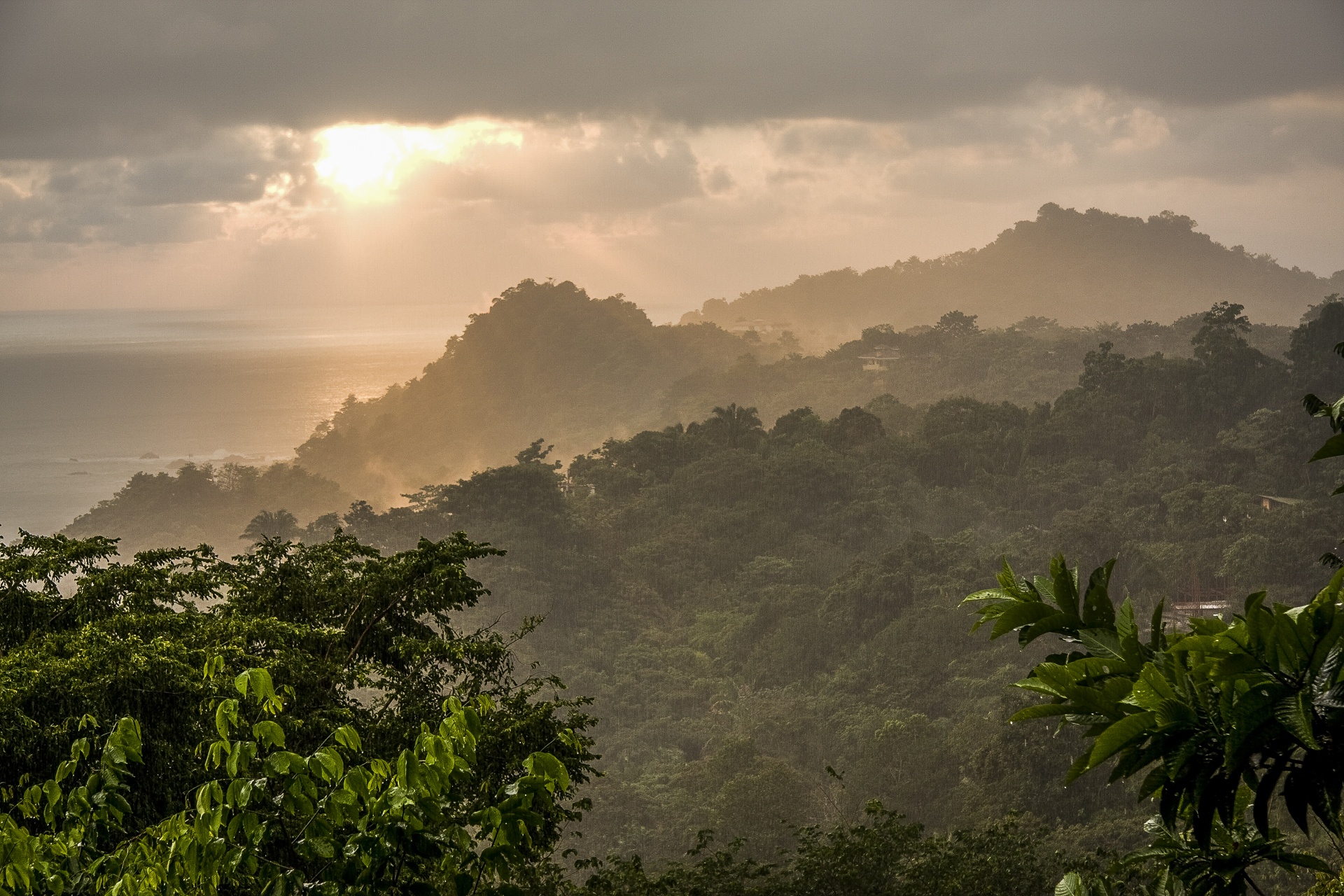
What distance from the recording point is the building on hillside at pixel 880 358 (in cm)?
7725

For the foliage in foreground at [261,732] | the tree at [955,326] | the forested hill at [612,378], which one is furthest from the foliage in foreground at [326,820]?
the tree at [955,326]

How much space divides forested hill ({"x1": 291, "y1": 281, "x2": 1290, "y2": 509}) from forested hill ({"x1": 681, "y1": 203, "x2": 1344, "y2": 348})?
102 ft

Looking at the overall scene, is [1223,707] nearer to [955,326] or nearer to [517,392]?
[955,326]

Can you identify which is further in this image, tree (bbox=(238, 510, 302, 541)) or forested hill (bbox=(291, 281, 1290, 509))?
forested hill (bbox=(291, 281, 1290, 509))

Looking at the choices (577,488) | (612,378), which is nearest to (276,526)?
(577,488)

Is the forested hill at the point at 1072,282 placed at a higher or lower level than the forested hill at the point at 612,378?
higher

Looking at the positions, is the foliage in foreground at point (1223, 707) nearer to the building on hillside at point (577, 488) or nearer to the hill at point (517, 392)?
the building on hillside at point (577, 488)

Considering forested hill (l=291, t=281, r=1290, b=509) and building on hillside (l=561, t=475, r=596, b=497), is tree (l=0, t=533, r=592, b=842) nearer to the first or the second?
building on hillside (l=561, t=475, r=596, b=497)

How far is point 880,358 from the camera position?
77.8 metres

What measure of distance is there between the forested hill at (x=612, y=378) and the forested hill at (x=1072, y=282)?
31.1 meters

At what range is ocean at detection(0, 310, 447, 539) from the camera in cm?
8556

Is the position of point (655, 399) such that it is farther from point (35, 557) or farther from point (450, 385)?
point (35, 557)

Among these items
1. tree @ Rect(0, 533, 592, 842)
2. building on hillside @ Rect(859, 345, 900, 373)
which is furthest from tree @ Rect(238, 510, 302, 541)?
building on hillside @ Rect(859, 345, 900, 373)

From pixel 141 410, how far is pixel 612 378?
211 ft
